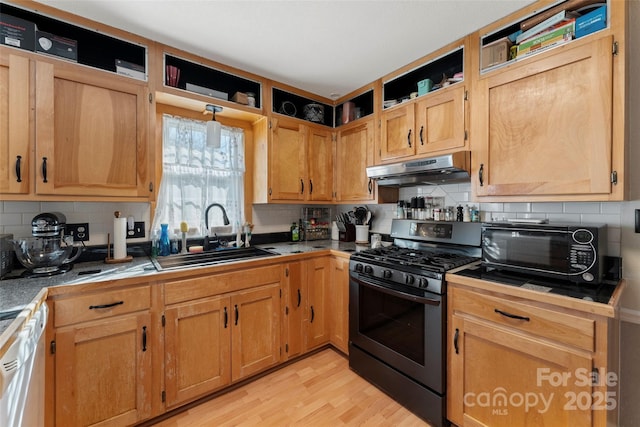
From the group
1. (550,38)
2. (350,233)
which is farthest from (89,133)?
(550,38)

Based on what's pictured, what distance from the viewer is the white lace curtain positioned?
225 centimetres

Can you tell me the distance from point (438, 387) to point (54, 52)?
2965 mm

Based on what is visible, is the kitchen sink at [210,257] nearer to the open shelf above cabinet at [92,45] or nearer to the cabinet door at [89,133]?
the cabinet door at [89,133]

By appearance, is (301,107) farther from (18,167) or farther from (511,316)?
(511,316)

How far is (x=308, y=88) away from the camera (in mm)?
2635

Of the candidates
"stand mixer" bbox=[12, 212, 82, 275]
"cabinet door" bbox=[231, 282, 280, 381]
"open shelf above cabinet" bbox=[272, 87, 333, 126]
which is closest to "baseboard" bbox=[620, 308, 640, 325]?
"cabinet door" bbox=[231, 282, 280, 381]

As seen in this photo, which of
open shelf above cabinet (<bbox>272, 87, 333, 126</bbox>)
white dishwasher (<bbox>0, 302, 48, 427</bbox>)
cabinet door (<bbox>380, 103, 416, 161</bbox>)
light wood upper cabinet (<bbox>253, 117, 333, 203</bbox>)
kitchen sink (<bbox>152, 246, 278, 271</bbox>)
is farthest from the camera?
open shelf above cabinet (<bbox>272, 87, 333, 126</bbox>)

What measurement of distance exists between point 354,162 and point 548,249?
1690 millimetres

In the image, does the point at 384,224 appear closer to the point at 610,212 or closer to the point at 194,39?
the point at 610,212

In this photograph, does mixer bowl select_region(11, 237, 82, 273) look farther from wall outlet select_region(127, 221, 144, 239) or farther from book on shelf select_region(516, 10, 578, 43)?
book on shelf select_region(516, 10, 578, 43)

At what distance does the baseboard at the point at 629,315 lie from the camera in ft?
4.75

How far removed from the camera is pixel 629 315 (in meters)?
1.47

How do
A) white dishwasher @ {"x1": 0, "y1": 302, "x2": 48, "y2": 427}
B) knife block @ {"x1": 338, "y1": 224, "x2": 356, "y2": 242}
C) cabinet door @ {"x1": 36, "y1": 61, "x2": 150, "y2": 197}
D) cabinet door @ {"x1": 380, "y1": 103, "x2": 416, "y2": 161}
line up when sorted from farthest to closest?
1. knife block @ {"x1": 338, "y1": 224, "x2": 356, "y2": 242}
2. cabinet door @ {"x1": 380, "y1": 103, "x2": 416, "y2": 161}
3. cabinet door @ {"x1": 36, "y1": 61, "x2": 150, "y2": 197}
4. white dishwasher @ {"x1": 0, "y1": 302, "x2": 48, "y2": 427}

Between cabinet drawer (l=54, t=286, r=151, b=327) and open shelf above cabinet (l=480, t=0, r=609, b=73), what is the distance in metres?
2.54
